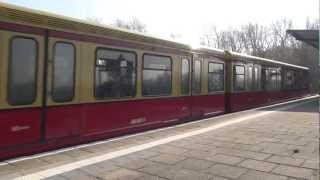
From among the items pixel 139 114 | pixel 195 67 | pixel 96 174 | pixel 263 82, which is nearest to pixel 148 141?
pixel 139 114

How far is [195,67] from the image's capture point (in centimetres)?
1295

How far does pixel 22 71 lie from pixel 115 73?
8.44ft

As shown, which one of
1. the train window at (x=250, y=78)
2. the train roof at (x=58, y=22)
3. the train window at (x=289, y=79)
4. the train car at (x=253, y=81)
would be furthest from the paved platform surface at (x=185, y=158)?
the train window at (x=289, y=79)

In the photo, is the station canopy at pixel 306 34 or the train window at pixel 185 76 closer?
the train window at pixel 185 76

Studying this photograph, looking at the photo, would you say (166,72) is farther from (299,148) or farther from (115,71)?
(299,148)

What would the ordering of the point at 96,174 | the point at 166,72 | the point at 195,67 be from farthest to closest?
the point at 195,67 → the point at 166,72 → the point at 96,174

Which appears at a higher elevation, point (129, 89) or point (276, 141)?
point (129, 89)

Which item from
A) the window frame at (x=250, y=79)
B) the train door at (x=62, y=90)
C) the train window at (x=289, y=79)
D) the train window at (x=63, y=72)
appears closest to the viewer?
the train door at (x=62, y=90)

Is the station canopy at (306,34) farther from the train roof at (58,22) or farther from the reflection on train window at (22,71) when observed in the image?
the reflection on train window at (22,71)

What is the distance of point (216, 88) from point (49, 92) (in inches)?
335

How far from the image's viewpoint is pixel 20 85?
22.4ft

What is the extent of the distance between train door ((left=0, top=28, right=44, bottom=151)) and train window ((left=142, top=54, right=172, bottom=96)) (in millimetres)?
3467

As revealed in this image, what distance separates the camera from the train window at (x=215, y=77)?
14.2 meters

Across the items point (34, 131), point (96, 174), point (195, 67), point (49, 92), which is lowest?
point (96, 174)
